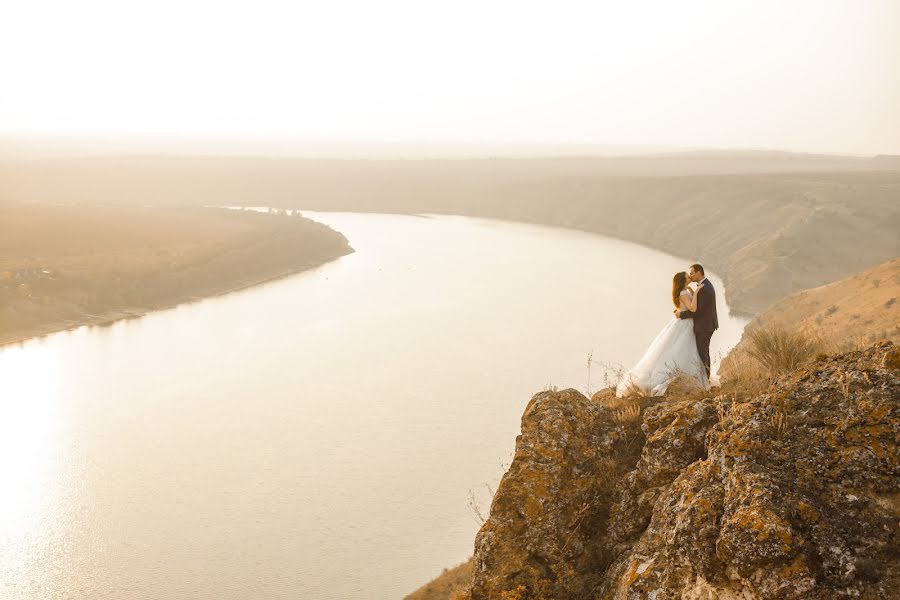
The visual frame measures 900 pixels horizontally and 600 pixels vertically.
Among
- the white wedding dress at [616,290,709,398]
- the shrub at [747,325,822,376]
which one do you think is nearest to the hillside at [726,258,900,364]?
the white wedding dress at [616,290,709,398]

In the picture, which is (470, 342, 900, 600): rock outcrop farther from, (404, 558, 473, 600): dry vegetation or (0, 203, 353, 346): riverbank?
(0, 203, 353, 346): riverbank

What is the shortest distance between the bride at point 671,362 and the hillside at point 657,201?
46.1 meters

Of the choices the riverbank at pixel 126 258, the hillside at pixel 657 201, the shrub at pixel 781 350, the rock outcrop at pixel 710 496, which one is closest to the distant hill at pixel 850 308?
the hillside at pixel 657 201

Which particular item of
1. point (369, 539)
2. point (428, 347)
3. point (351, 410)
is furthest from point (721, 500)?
point (428, 347)

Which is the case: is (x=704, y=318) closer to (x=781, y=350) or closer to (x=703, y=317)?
(x=703, y=317)

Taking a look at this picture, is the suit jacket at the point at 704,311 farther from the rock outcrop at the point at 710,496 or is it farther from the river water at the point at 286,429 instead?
the river water at the point at 286,429

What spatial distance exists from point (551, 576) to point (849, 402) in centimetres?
276

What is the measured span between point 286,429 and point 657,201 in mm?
85197

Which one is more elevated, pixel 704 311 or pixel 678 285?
pixel 678 285

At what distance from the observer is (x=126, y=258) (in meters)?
63.1

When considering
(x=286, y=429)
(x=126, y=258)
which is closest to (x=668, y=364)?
(x=286, y=429)

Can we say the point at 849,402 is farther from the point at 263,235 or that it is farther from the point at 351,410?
the point at 263,235

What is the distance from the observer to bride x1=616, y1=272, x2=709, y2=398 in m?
8.55

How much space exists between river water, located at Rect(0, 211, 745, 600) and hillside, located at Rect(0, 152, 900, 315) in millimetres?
15321
